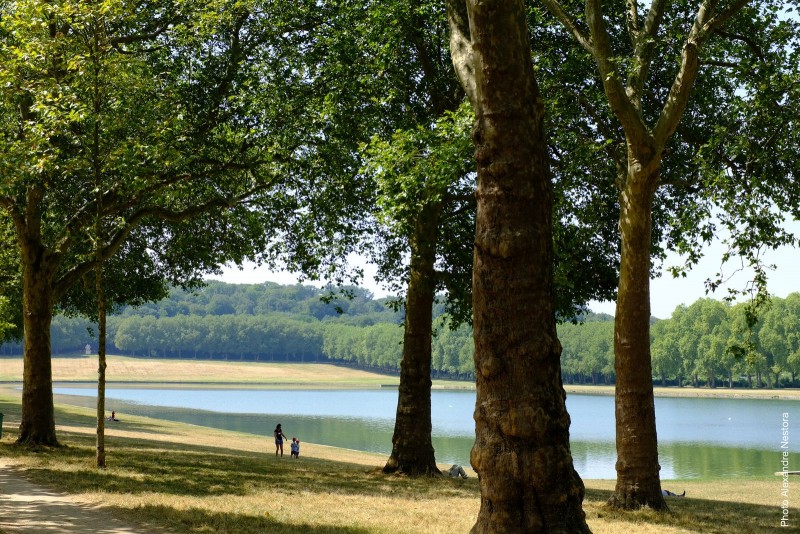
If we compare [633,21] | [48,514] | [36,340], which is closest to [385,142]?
[633,21]

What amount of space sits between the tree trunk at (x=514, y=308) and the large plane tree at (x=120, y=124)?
12.7 m

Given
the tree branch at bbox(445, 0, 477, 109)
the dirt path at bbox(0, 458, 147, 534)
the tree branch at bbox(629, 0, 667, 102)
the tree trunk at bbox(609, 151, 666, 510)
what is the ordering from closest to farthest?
the tree branch at bbox(445, 0, 477, 109) < the dirt path at bbox(0, 458, 147, 534) < the tree branch at bbox(629, 0, 667, 102) < the tree trunk at bbox(609, 151, 666, 510)

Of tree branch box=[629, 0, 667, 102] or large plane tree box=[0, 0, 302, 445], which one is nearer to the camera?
tree branch box=[629, 0, 667, 102]

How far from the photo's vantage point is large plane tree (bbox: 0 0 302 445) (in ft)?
63.3

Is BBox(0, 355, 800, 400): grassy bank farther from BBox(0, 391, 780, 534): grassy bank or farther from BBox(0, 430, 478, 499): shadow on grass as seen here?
BBox(0, 391, 780, 534): grassy bank

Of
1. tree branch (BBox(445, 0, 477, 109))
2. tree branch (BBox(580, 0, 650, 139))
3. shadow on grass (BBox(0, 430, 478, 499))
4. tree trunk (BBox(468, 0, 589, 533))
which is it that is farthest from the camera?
shadow on grass (BBox(0, 430, 478, 499))

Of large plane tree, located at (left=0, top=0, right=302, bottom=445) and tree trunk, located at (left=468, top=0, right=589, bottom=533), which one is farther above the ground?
large plane tree, located at (left=0, top=0, right=302, bottom=445)

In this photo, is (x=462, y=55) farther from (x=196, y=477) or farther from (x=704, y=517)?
(x=196, y=477)

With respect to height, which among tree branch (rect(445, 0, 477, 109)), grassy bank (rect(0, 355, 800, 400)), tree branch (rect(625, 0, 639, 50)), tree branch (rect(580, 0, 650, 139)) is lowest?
grassy bank (rect(0, 355, 800, 400))

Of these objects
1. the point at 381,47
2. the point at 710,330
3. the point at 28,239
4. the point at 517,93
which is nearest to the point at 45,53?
the point at 28,239

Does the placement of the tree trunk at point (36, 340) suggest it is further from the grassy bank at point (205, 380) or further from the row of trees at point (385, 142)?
the grassy bank at point (205, 380)

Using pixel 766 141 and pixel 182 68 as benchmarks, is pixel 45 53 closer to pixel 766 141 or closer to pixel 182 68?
pixel 182 68

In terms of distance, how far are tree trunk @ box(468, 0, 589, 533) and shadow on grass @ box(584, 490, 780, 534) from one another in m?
6.41

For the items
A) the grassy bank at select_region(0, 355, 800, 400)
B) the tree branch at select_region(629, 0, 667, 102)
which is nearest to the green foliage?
the tree branch at select_region(629, 0, 667, 102)
